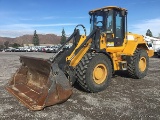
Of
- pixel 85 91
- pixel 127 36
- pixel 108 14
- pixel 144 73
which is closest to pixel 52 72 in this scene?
pixel 85 91

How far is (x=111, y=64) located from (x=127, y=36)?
221cm

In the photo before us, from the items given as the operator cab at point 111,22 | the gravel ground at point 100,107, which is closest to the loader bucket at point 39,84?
the gravel ground at point 100,107

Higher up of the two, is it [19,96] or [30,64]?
[30,64]

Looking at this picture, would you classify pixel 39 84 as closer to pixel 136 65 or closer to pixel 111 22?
pixel 111 22

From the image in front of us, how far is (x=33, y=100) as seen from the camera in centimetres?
612

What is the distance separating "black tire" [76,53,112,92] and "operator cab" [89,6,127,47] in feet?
4.59

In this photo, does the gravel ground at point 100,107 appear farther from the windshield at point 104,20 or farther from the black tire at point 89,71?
the windshield at point 104,20

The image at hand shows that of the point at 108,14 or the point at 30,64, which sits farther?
the point at 108,14

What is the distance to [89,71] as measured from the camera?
23.0 ft

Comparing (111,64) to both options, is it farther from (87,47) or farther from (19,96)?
(19,96)

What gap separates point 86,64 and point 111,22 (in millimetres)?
2462

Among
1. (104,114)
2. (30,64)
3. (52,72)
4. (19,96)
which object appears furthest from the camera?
(30,64)

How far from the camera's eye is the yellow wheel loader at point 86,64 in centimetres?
599

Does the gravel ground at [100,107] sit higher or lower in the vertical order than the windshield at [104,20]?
lower
